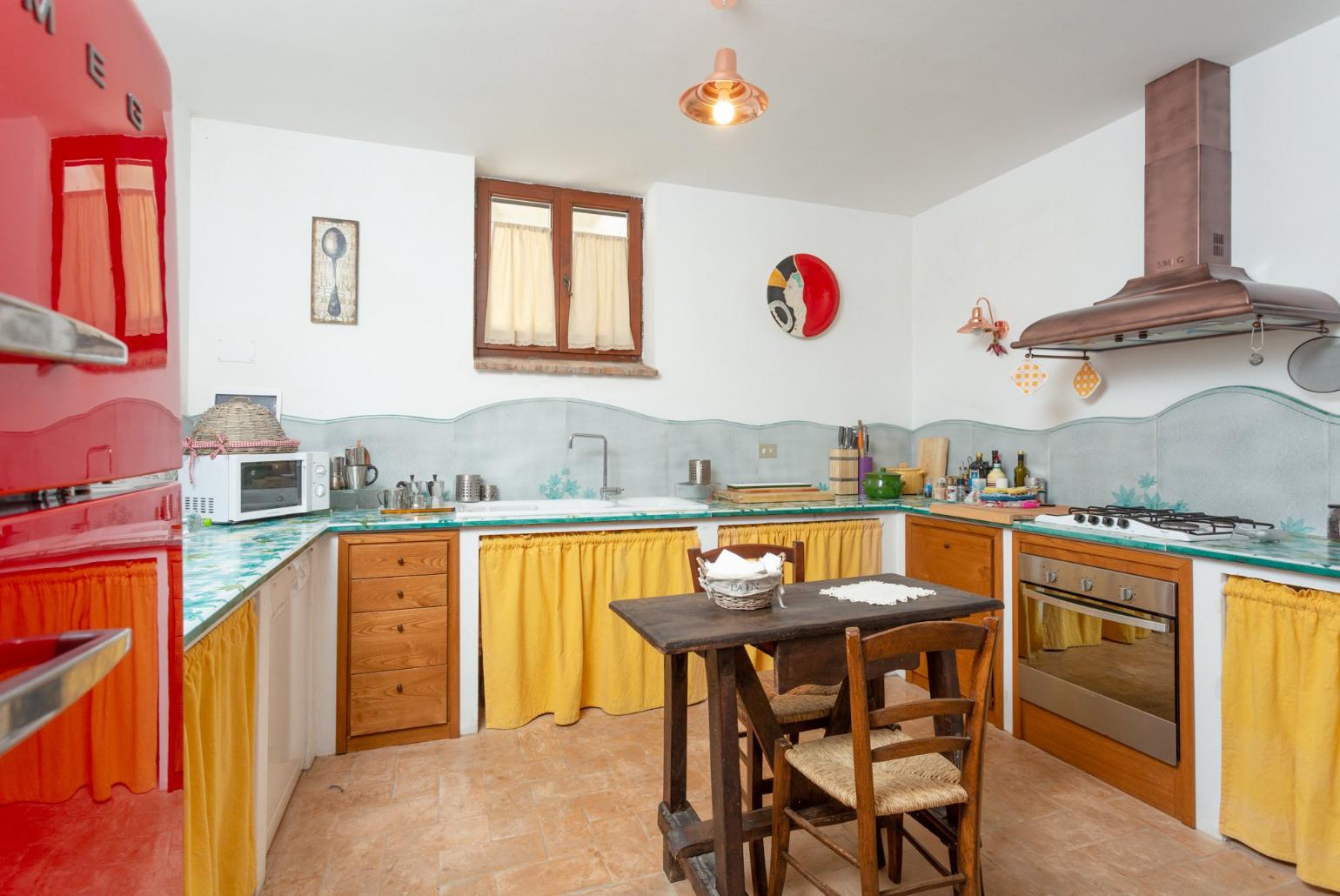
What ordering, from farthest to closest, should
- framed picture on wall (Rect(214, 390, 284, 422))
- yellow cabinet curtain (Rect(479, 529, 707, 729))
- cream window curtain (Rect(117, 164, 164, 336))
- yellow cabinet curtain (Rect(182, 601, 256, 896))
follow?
1. framed picture on wall (Rect(214, 390, 284, 422))
2. yellow cabinet curtain (Rect(479, 529, 707, 729))
3. yellow cabinet curtain (Rect(182, 601, 256, 896))
4. cream window curtain (Rect(117, 164, 164, 336))

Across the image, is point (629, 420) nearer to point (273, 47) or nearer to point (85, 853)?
point (273, 47)

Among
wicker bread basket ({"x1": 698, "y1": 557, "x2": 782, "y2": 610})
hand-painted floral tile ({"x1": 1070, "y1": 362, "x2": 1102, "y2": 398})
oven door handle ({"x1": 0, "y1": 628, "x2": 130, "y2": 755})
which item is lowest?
wicker bread basket ({"x1": 698, "y1": 557, "x2": 782, "y2": 610})

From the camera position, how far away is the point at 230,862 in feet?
5.63

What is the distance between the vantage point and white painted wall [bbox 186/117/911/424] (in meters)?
3.39

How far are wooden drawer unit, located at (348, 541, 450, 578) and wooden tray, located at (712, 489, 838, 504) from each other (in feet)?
5.26

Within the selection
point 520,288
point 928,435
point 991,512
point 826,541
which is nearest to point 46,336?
point 991,512

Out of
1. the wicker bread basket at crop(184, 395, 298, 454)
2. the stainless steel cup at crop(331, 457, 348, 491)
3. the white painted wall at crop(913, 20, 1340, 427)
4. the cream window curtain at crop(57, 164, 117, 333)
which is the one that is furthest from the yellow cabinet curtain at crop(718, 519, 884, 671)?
the cream window curtain at crop(57, 164, 117, 333)

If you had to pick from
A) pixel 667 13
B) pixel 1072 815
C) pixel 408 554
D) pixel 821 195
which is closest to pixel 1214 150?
pixel 821 195

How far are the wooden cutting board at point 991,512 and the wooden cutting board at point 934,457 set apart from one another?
821mm

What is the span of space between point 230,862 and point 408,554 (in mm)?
1395

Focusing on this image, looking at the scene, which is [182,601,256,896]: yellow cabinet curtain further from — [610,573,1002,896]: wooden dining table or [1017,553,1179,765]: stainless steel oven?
[1017,553,1179,765]: stainless steel oven

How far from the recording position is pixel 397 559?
2.97 metres

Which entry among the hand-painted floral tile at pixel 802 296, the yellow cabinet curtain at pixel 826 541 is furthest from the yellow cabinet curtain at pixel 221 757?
the hand-painted floral tile at pixel 802 296

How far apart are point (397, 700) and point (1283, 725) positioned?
324cm
